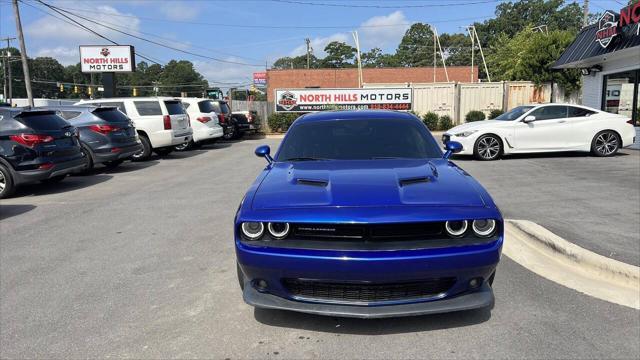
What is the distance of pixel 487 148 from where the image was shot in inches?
503

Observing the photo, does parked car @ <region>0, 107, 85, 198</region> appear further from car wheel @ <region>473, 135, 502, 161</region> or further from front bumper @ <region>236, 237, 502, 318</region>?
car wheel @ <region>473, 135, 502, 161</region>

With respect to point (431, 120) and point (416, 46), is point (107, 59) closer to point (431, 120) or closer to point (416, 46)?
point (431, 120)

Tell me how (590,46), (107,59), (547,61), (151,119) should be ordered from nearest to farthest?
1. (151,119)
2. (590,46)
3. (547,61)
4. (107,59)

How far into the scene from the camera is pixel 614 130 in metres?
12.8

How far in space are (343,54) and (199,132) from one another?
106215 mm

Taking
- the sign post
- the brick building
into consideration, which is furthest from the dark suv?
the brick building

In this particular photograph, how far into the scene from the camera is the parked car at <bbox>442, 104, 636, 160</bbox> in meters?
12.7

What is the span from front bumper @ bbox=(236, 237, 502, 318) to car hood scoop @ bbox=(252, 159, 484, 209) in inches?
12.6

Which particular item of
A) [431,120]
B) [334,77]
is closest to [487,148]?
[431,120]

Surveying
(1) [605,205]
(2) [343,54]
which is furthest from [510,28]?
(1) [605,205]

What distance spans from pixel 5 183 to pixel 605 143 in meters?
14.1

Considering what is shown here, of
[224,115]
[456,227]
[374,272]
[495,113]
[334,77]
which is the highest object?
[334,77]

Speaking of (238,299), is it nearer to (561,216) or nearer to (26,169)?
(561,216)

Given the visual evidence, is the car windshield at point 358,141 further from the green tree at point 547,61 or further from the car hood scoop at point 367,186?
the green tree at point 547,61
